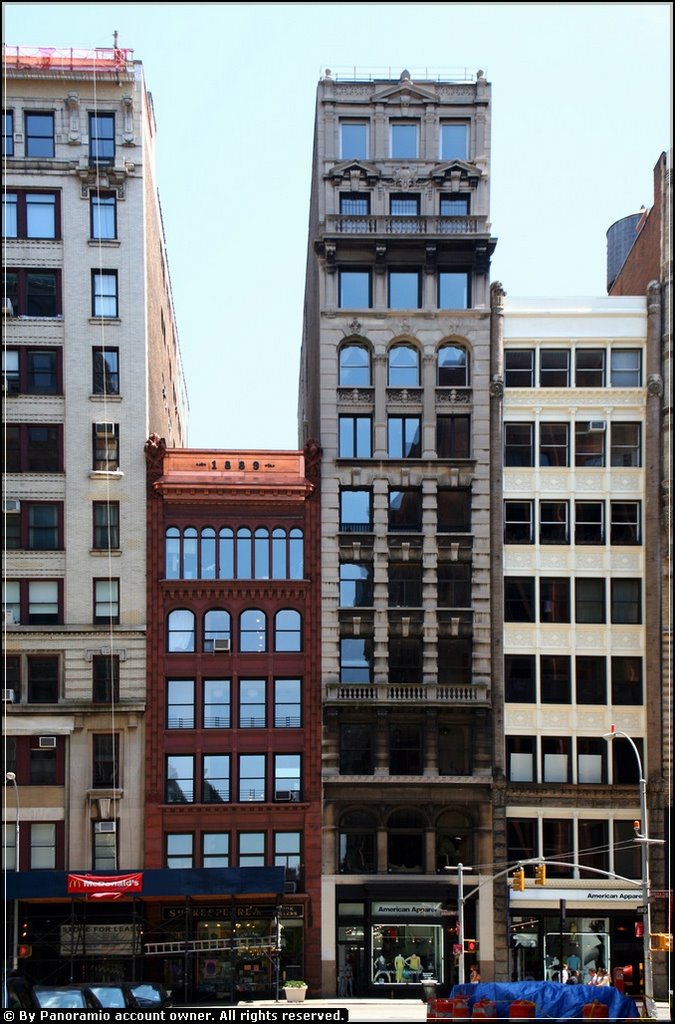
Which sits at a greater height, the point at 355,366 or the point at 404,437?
the point at 355,366

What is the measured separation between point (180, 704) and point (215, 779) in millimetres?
3519

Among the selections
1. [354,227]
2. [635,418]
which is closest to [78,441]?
[354,227]

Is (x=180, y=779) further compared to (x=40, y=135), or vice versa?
(x=40, y=135)

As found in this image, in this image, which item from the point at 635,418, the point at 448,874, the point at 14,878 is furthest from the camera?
the point at 635,418

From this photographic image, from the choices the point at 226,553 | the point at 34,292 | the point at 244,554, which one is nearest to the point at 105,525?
the point at 226,553

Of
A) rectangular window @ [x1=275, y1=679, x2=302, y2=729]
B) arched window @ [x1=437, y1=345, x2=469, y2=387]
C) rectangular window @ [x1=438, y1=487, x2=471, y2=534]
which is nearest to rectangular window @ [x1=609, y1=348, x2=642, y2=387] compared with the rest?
arched window @ [x1=437, y1=345, x2=469, y2=387]

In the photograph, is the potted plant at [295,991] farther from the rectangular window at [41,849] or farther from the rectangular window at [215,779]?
the rectangular window at [41,849]

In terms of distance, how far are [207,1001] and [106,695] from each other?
43.4 ft

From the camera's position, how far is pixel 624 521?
63812 millimetres

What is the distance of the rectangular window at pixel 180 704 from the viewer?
2409 inches

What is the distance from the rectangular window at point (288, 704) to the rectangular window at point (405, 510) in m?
8.19

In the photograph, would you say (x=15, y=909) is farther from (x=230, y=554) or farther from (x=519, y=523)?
(x=519, y=523)

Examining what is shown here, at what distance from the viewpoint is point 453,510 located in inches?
2504

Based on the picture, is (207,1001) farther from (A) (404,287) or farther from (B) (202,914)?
(A) (404,287)
